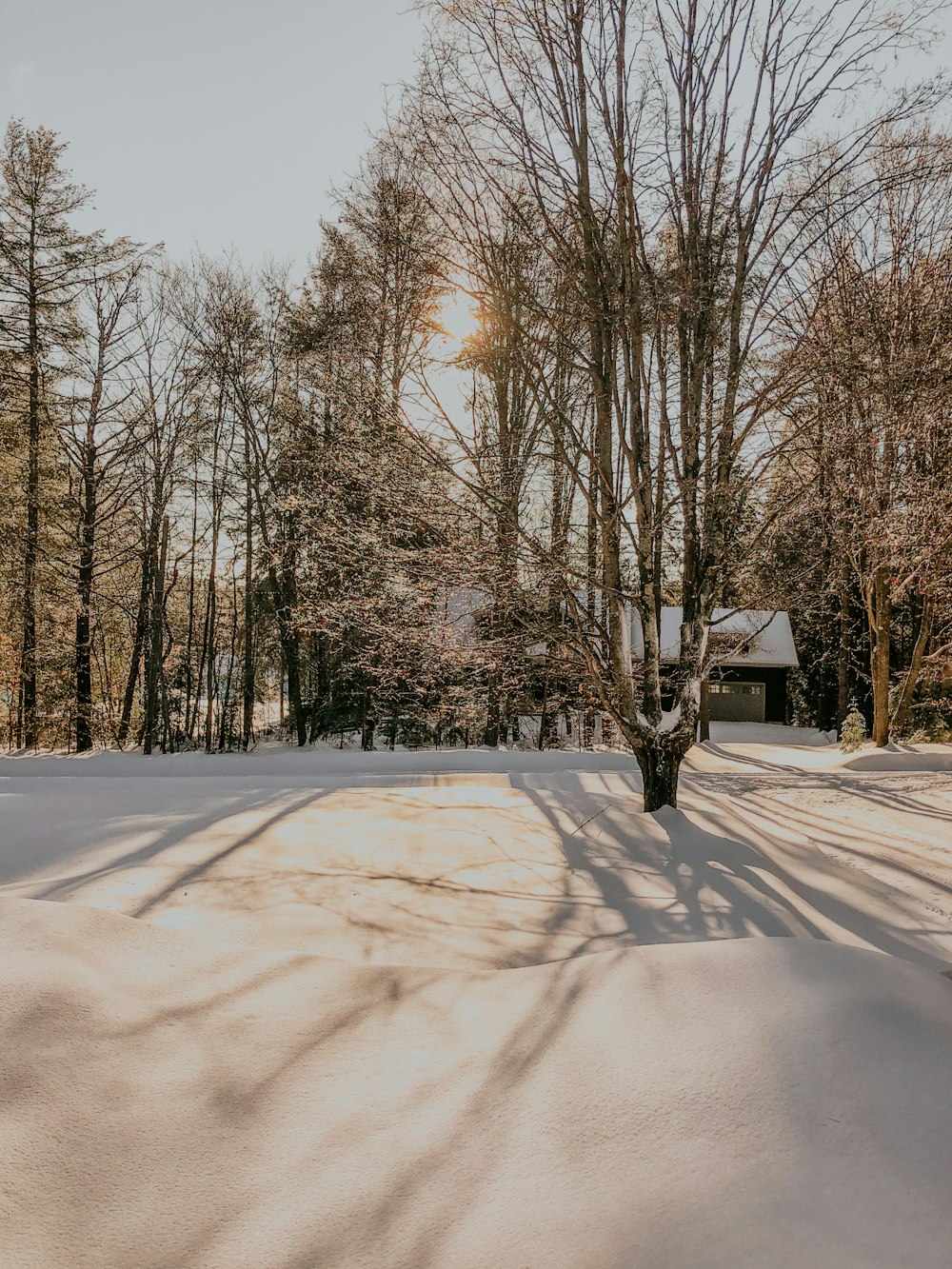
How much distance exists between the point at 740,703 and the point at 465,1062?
86.9 ft

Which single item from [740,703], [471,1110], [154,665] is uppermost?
[154,665]

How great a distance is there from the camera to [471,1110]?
8.26ft

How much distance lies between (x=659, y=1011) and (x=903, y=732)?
15.9 metres

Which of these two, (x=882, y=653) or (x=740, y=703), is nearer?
(x=882, y=653)

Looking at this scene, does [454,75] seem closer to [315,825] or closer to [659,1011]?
[315,825]

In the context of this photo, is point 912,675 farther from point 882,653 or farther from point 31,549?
point 31,549

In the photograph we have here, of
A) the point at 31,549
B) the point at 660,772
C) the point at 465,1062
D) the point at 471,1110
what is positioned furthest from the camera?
the point at 31,549

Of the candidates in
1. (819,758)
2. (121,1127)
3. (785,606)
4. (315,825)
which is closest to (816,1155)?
(121,1127)

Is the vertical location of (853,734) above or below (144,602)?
below

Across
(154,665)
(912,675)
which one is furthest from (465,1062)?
(912,675)

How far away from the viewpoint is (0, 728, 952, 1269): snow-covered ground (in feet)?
6.55

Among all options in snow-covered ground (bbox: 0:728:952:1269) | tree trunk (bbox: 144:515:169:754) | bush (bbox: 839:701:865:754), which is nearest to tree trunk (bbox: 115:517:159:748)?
tree trunk (bbox: 144:515:169:754)

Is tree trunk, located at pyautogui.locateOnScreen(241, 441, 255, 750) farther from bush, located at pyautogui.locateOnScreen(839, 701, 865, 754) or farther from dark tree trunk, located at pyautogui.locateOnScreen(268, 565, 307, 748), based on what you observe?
bush, located at pyautogui.locateOnScreen(839, 701, 865, 754)

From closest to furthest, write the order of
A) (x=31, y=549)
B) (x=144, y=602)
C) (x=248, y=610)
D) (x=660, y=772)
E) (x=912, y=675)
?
(x=660, y=772), (x=31, y=549), (x=912, y=675), (x=144, y=602), (x=248, y=610)
